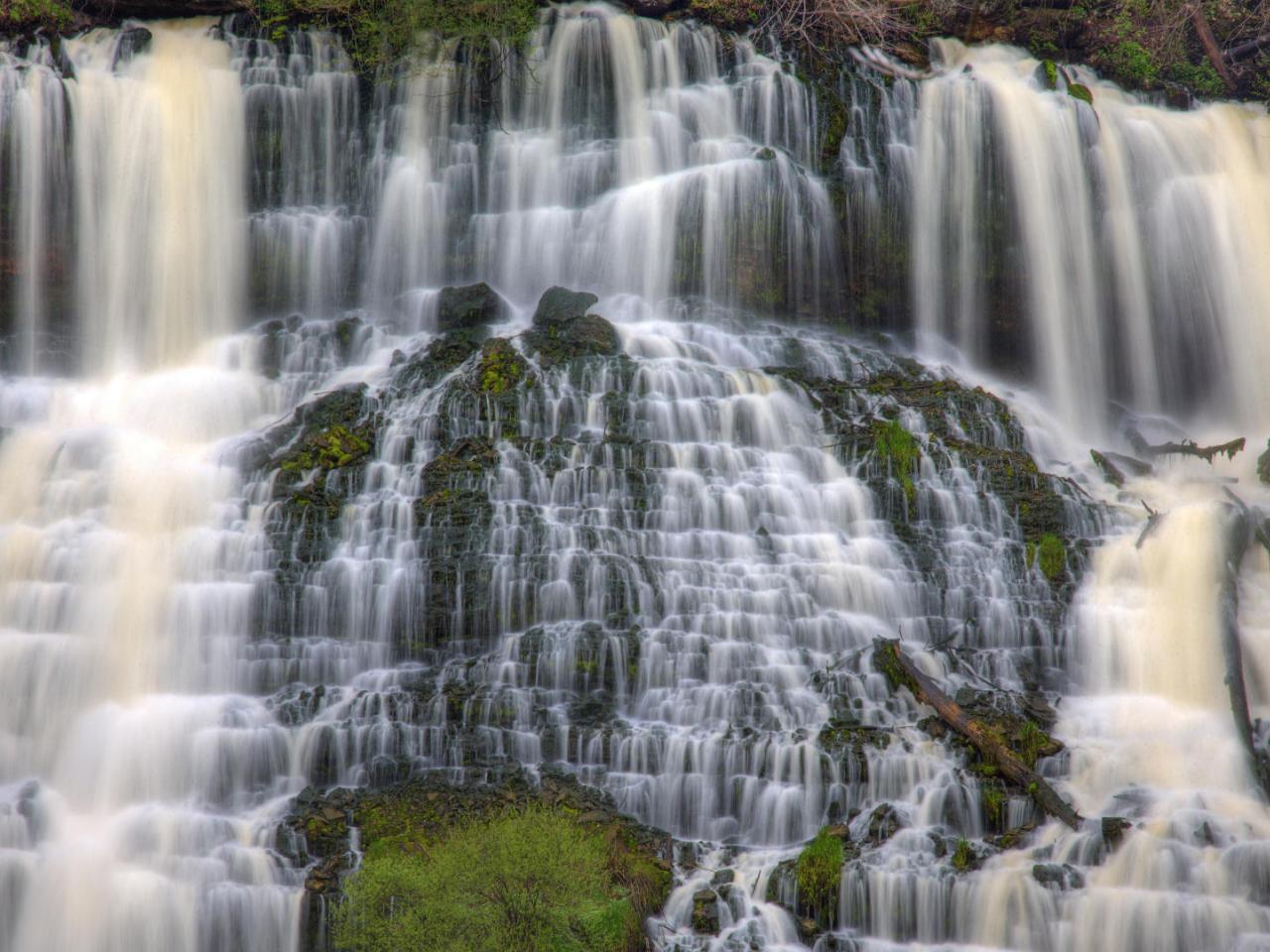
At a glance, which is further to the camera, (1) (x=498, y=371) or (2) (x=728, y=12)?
(2) (x=728, y=12)

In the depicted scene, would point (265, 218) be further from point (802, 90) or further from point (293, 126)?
point (802, 90)

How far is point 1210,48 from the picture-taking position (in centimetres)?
2489

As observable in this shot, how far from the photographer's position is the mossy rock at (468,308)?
19703mm

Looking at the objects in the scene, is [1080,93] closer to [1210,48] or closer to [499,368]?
[1210,48]

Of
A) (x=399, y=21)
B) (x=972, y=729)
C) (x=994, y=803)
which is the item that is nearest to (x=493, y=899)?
(x=994, y=803)

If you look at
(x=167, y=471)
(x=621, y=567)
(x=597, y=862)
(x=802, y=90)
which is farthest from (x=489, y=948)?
(x=802, y=90)

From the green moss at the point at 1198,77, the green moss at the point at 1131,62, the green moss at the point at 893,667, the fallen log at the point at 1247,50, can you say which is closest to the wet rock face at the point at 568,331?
the green moss at the point at 893,667

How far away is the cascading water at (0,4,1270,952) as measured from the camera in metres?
12.9

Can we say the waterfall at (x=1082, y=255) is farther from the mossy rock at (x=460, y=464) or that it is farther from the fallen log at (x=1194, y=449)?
the mossy rock at (x=460, y=464)

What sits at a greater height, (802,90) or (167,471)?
(802,90)

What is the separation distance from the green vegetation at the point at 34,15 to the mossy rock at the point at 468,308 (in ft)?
27.6

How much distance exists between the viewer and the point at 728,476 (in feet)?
54.1

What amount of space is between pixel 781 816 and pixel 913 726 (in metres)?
1.96

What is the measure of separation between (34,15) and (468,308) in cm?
936
